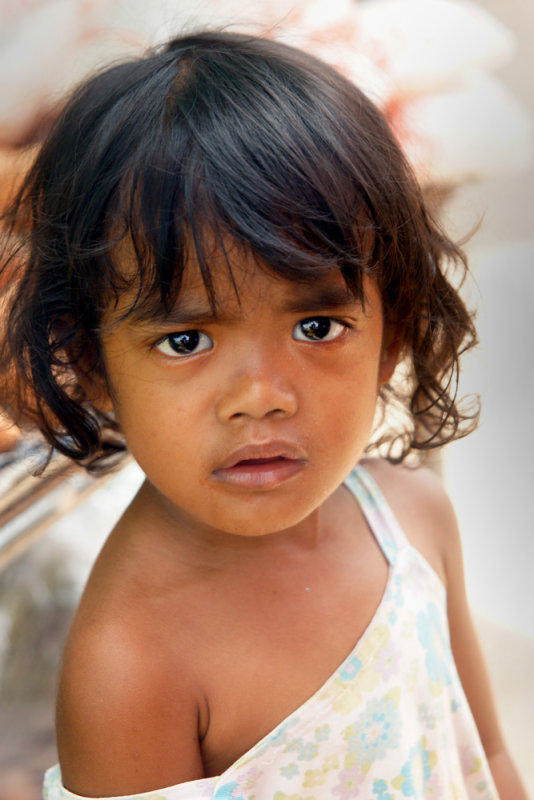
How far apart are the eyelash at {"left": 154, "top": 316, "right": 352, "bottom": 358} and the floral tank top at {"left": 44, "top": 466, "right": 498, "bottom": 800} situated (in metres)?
0.32

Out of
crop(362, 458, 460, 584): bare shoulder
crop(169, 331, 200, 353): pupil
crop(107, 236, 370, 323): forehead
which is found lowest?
crop(362, 458, 460, 584): bare shoulder

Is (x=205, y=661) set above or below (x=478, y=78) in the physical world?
below

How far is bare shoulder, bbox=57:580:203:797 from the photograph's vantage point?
814 mm

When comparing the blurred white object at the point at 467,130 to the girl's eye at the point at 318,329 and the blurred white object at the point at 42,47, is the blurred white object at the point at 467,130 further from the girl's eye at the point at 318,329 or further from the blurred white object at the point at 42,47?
the girl's eye at the point at 318,329

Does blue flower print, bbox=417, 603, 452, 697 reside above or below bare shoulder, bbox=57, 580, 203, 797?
below

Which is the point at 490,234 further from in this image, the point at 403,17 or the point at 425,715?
the point at 425,715

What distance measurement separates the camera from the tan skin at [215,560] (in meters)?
0.77

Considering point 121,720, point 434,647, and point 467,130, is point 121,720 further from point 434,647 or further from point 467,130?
point 467,130

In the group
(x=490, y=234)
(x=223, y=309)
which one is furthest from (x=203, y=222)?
(x=490, y=234)

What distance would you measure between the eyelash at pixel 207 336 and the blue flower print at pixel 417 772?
1.52 feet

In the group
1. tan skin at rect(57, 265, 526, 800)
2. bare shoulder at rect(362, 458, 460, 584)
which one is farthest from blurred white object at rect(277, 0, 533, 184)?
tan skin at rect(57, 265, 526, 800)

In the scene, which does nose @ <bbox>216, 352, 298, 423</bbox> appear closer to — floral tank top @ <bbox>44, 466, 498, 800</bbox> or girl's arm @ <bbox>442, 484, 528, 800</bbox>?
floral tank top @ <bbox>44, 466, 498, 800</bbox>

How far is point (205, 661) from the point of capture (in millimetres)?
872

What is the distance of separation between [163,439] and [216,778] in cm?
32
